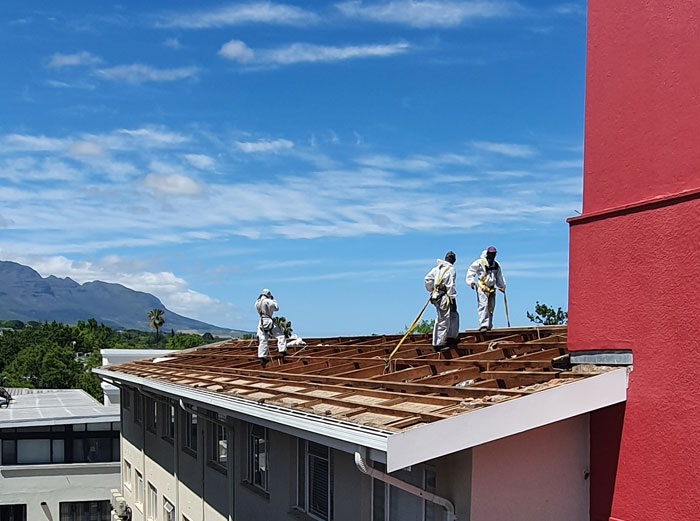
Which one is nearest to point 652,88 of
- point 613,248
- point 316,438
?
point 613,248

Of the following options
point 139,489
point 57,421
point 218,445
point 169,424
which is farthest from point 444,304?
point 57,421

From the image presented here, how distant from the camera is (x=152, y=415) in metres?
22.1

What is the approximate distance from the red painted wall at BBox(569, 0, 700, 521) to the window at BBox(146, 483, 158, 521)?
15.9m

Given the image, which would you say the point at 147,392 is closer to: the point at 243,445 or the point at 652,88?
the point at 243,445

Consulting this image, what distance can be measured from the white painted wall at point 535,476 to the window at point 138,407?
56.2 feet

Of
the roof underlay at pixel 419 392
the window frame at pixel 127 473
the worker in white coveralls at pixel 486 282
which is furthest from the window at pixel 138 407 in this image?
the worker in white coveralls at pixel 486 282

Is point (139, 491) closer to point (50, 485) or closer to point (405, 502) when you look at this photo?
point (50, 485)

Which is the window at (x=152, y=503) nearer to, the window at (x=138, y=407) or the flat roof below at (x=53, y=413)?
the window at (x=138, y=407)

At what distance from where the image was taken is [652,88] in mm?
7855

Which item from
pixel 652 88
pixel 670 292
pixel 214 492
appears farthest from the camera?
pixel 214 492

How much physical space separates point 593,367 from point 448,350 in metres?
4.33

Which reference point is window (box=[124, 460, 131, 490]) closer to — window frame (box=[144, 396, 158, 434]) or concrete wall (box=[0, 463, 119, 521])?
concrete wall (box=[0, 463, 119, 521])

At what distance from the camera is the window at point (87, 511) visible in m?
28.3

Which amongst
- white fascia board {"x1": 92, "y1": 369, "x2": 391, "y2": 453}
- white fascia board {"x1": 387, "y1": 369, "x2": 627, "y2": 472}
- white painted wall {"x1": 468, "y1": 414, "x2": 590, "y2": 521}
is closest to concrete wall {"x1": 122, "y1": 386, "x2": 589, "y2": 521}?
white painted wall {"x1": 468, "y1": 414, "x2": 590, "y2": 521}
